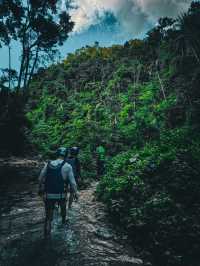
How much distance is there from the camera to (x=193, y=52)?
20.3m

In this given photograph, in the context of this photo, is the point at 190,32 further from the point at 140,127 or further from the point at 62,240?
the point at 62,240

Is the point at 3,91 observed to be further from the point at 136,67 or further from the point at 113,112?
the point at 136,67

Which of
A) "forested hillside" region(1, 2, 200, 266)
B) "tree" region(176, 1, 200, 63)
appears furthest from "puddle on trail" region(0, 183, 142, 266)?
"tree" region(176, 1, 200, 63)

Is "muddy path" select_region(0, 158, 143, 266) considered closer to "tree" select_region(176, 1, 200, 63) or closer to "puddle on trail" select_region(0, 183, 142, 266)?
"puddle on trail" select_region(0, 183, 142, 266)

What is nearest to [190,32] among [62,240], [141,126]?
[141,126]

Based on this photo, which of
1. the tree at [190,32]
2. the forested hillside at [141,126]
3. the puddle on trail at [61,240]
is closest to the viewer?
the puddle on trail at [61,240]

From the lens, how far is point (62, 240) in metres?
6.55

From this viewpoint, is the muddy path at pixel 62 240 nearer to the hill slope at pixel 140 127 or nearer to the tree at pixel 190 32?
the hill slope at pixel 140 127

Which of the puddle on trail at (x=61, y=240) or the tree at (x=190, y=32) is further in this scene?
the tree at (x=190, y=32)

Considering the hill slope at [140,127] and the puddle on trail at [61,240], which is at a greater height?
the hill slope at [140,127]

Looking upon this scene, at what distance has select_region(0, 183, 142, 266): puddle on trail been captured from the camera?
5711 millimetres

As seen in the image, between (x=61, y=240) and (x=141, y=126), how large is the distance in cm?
1792

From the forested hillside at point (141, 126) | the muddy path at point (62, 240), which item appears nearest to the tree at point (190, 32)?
the forested hillside at point (141, 126)

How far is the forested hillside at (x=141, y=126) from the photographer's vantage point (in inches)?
275
